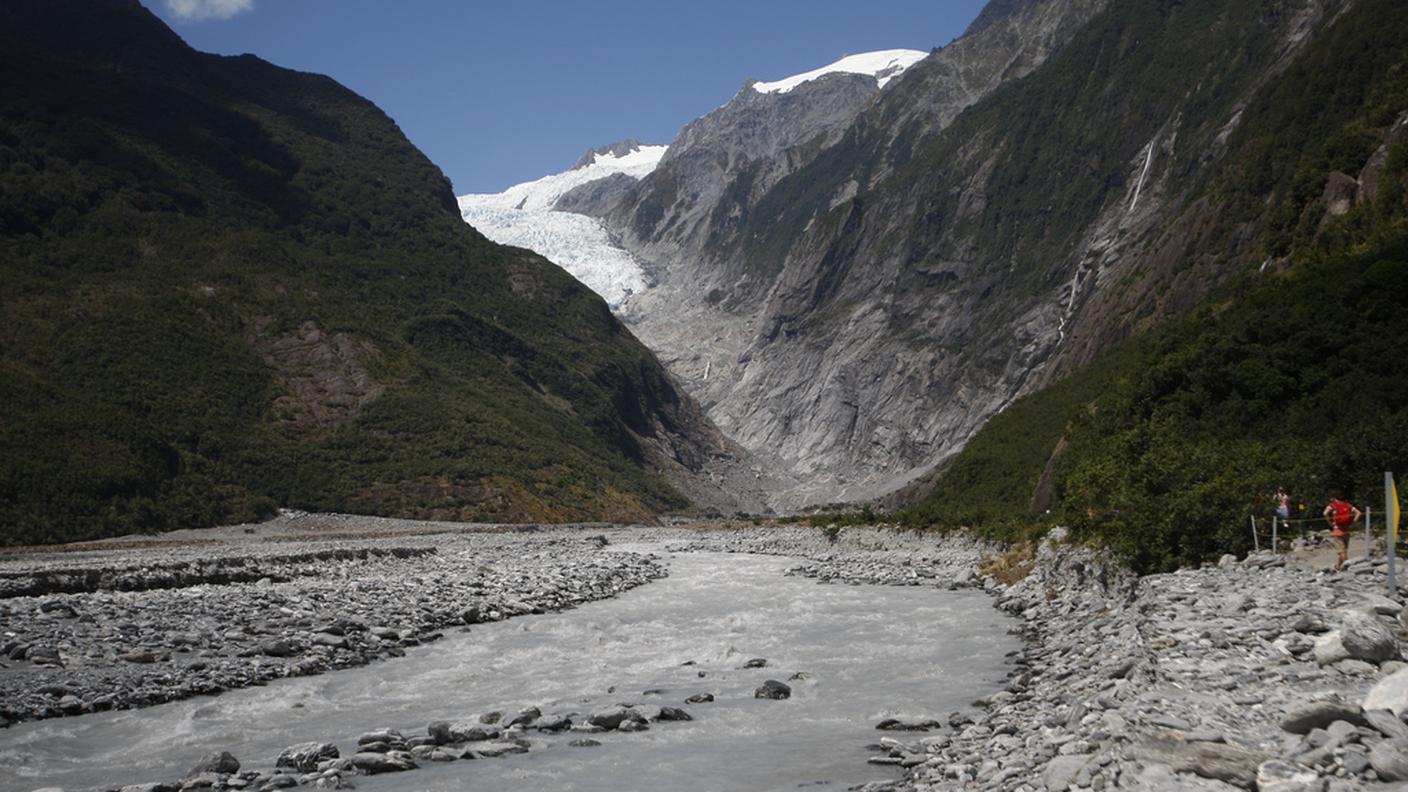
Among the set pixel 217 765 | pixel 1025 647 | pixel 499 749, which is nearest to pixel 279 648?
pixel 217 765

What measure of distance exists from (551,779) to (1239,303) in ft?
142

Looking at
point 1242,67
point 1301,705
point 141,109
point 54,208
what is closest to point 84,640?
point 1301,705

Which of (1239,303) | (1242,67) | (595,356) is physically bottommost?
(1239,303)

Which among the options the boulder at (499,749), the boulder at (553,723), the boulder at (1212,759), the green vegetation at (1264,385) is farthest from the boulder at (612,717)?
the green vegetation at (1264,385)

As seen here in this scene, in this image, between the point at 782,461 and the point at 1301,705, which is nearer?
the point at 1301,705

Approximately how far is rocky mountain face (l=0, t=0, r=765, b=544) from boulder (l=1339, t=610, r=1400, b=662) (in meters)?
69.7

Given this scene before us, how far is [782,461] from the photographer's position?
611 ft

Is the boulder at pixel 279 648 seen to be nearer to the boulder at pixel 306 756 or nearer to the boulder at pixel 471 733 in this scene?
the boulder at pixel 471 733

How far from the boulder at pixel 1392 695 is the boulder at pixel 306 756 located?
13606 mm

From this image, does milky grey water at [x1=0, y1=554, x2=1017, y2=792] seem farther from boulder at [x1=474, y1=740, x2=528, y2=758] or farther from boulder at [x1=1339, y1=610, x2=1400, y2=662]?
boulder at [x1=1339, y1=610, x2=1400, y2=662]

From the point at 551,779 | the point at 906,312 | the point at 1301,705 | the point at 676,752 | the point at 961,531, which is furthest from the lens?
the point at 906,312

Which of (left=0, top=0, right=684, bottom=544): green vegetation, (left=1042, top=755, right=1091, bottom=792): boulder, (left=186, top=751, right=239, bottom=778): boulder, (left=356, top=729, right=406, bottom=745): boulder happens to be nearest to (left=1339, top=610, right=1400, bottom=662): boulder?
(left=1042, top=755, right=1091, bottom=792): boulder

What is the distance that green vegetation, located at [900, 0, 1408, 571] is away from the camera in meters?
26.2

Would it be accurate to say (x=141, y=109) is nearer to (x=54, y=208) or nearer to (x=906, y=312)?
(x=54, y=208)
